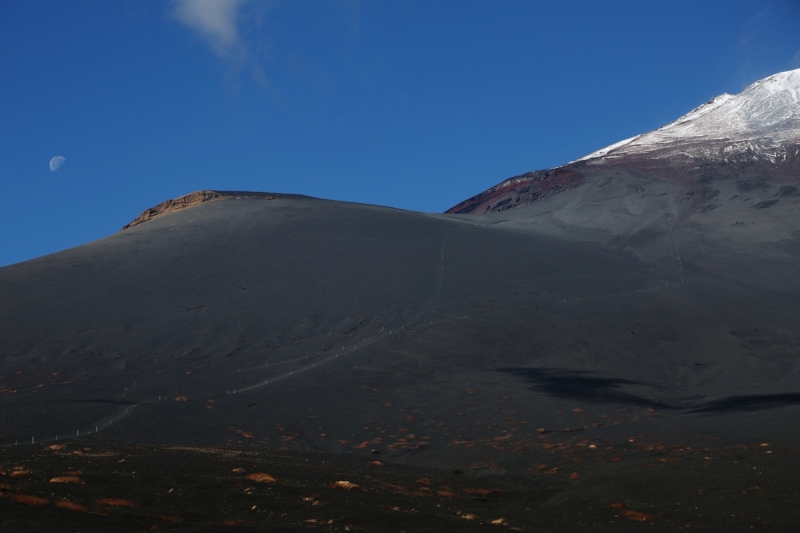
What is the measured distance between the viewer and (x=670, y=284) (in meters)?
23.2

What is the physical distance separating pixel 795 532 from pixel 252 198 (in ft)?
92.3

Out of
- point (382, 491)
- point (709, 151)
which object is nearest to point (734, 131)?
point (709, 151)

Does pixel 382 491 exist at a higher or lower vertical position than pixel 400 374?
lower

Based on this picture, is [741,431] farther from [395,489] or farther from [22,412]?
[22,412]

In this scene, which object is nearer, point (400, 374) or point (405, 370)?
point (400, 374)

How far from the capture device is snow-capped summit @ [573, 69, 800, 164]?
40188 mm

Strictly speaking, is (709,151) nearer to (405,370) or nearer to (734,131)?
(734,131)

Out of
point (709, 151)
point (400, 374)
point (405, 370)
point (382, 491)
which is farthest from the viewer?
point (709, 151)

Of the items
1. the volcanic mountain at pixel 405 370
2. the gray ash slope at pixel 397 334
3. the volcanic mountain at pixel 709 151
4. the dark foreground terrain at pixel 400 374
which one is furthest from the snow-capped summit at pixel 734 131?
the gray ash slope at pixel 397 334

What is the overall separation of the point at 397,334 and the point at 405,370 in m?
2.24

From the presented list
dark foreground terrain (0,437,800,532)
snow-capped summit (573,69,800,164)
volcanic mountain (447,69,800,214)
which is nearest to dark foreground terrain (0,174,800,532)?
dark foreground terrain (0,437,800,532)

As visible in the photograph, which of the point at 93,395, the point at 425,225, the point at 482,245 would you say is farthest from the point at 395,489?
the point at 425,225

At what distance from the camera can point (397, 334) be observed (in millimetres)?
17891

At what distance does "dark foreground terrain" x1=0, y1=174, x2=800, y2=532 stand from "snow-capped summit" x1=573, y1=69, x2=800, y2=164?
31.3 feet
